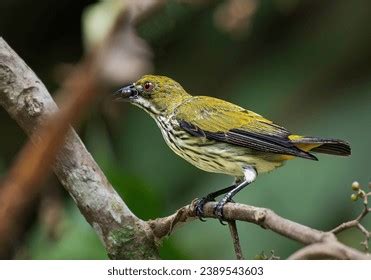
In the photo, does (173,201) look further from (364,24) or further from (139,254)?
(364,24)

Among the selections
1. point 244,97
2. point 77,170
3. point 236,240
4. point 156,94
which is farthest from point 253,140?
point 244,97

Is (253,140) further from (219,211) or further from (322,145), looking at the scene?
(219,211)

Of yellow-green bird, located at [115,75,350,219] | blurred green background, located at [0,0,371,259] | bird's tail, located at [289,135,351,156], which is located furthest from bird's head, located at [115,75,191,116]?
bird's tail, located at [289,135,351,156]

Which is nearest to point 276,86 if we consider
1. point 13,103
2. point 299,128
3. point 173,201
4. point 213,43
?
point 299,128

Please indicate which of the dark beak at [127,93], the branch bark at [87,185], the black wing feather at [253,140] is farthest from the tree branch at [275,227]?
the dark beak at [127,93]

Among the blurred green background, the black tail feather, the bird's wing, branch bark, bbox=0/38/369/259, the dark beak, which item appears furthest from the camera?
the blurred green background

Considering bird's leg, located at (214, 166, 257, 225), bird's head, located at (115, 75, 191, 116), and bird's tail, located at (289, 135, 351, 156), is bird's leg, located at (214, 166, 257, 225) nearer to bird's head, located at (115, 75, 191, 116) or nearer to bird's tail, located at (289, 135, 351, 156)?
bird's tail, located at (289, 135, 351, 156)

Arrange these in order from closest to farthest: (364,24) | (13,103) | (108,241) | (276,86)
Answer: (13,103) → (108,241) → (276,86) → (364,24)
